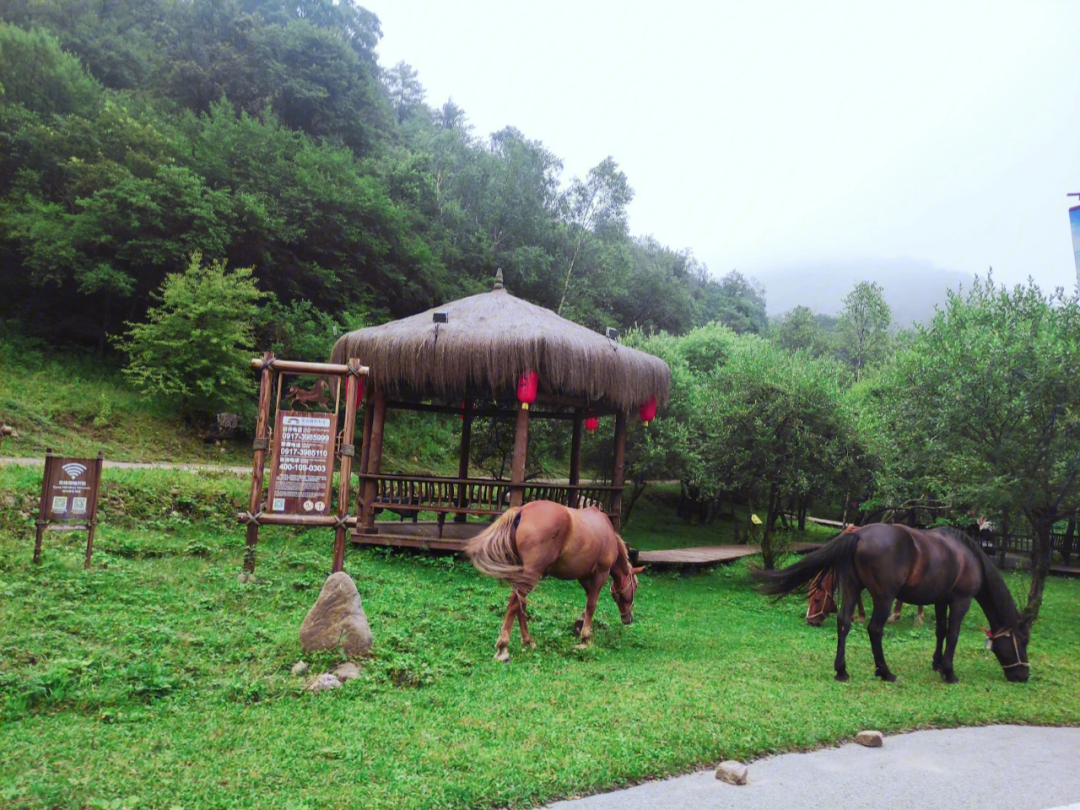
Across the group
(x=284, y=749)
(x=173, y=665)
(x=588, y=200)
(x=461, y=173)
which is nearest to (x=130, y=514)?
(x=173, y=665)

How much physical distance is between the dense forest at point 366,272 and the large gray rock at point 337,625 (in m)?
8.38

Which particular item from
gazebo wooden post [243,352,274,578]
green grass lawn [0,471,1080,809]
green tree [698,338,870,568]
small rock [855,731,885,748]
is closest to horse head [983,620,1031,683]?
green grass lawn [0,471,1080,809]

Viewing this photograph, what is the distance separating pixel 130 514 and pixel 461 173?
2712 centimetres

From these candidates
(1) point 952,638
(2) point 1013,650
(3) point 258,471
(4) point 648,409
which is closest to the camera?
(1) point 952,638

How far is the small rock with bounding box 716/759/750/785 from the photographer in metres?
4.05

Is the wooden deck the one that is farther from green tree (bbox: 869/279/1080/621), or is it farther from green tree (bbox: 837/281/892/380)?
green tree (bbox: 837/281/892/380)

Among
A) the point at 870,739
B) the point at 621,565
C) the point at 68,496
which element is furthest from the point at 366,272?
the point at 870,739

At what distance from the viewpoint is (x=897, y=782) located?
425 centimetres

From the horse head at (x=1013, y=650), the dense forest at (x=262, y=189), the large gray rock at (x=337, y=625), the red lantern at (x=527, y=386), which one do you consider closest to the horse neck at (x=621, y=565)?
the large gray rock at (x=337, y=625)

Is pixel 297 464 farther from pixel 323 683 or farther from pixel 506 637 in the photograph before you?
pixel 323 683

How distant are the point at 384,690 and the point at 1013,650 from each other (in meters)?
6.30

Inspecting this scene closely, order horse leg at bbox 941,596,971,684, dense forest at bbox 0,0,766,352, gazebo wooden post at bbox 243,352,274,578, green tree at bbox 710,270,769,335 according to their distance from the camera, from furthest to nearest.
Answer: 1. green tree at bbox 710,270,769,335
2. dense forest at bbox 0,0,766,352
3. gazebo wooden post at bbox 243,352,274,578
4. horse leg at bbox 941,596,971,684

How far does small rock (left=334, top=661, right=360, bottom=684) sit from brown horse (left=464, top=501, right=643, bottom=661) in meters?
1.39

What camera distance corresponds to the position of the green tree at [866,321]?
40.8 m
